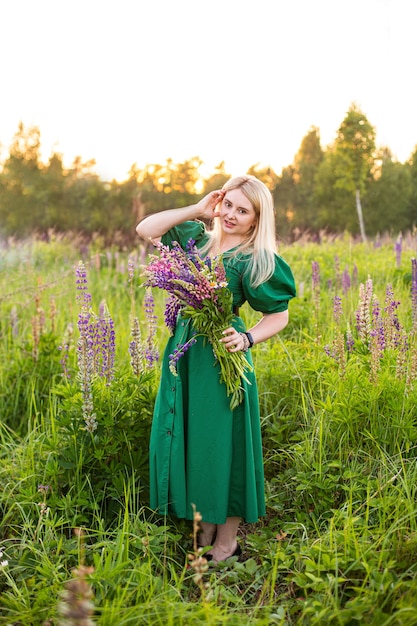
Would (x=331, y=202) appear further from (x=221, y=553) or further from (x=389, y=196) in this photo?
(x=221, y=553)

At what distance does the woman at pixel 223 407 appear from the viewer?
2773 millimetres

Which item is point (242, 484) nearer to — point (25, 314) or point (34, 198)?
point (25, 314)

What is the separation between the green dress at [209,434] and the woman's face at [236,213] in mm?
161

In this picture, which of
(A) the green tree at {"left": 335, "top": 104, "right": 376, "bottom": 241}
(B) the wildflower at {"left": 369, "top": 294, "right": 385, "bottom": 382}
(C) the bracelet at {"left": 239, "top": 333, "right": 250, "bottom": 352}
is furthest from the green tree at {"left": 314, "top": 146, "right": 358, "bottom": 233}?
(C) the bracelet at {"left": 239, "top": 333, "right": 250, "bottom": 352}

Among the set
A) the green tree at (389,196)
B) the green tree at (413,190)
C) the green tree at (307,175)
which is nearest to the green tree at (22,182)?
the green tree at (307,175)

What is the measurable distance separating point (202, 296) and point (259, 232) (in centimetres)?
55

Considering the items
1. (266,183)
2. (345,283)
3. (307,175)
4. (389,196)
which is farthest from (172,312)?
(307,175)

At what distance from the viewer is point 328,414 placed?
11.0ft

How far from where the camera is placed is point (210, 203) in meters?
3.00

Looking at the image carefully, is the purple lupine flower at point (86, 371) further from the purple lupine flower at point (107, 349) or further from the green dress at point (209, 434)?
the green dress at point (209, 434)

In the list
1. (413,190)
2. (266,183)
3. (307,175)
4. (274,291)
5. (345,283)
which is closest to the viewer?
(274,291)

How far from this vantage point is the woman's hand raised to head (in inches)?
117

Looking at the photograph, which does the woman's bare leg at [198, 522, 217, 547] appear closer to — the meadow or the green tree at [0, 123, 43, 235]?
the meadow

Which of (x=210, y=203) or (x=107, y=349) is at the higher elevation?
(x=210, y=203)
